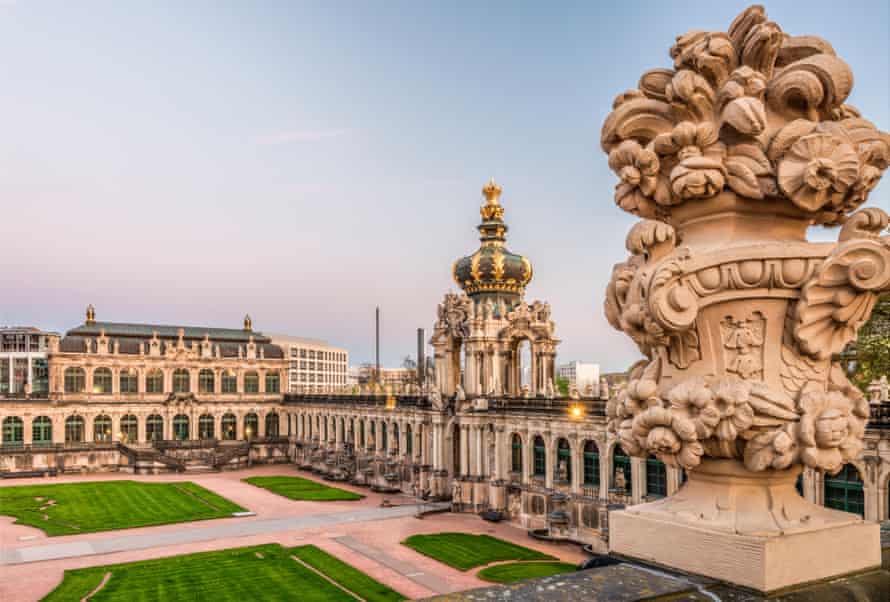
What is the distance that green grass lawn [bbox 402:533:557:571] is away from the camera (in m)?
38.9

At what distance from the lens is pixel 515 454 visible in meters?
50.5

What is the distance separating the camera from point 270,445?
308 ft

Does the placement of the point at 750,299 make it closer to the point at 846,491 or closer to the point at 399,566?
the point at 846,491

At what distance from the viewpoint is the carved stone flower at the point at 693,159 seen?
Answer: 648 cm

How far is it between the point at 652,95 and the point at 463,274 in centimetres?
5200

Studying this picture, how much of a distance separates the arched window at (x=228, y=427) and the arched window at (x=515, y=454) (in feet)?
180

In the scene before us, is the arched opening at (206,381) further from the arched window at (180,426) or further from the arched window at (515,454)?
the arched window at (515,454)

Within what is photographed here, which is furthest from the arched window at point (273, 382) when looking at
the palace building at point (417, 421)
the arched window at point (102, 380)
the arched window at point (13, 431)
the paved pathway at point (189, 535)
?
the paved pathway at point (189, 535)

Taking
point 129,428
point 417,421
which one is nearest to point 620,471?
point 417,421

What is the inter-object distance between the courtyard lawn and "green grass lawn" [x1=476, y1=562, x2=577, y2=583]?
4848mm

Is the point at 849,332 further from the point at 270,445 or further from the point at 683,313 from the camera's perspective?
the point at 270,445

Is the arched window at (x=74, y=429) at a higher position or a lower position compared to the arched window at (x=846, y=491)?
lower

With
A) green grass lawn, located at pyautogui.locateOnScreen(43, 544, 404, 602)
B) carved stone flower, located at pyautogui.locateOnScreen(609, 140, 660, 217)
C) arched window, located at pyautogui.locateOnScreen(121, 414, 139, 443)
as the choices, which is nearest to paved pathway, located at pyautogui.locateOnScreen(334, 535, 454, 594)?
green grass lawn, located at pyautogui.locateOnScreen(43, 544, 404, 602)

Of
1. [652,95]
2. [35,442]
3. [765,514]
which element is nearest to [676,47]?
[652,95]
